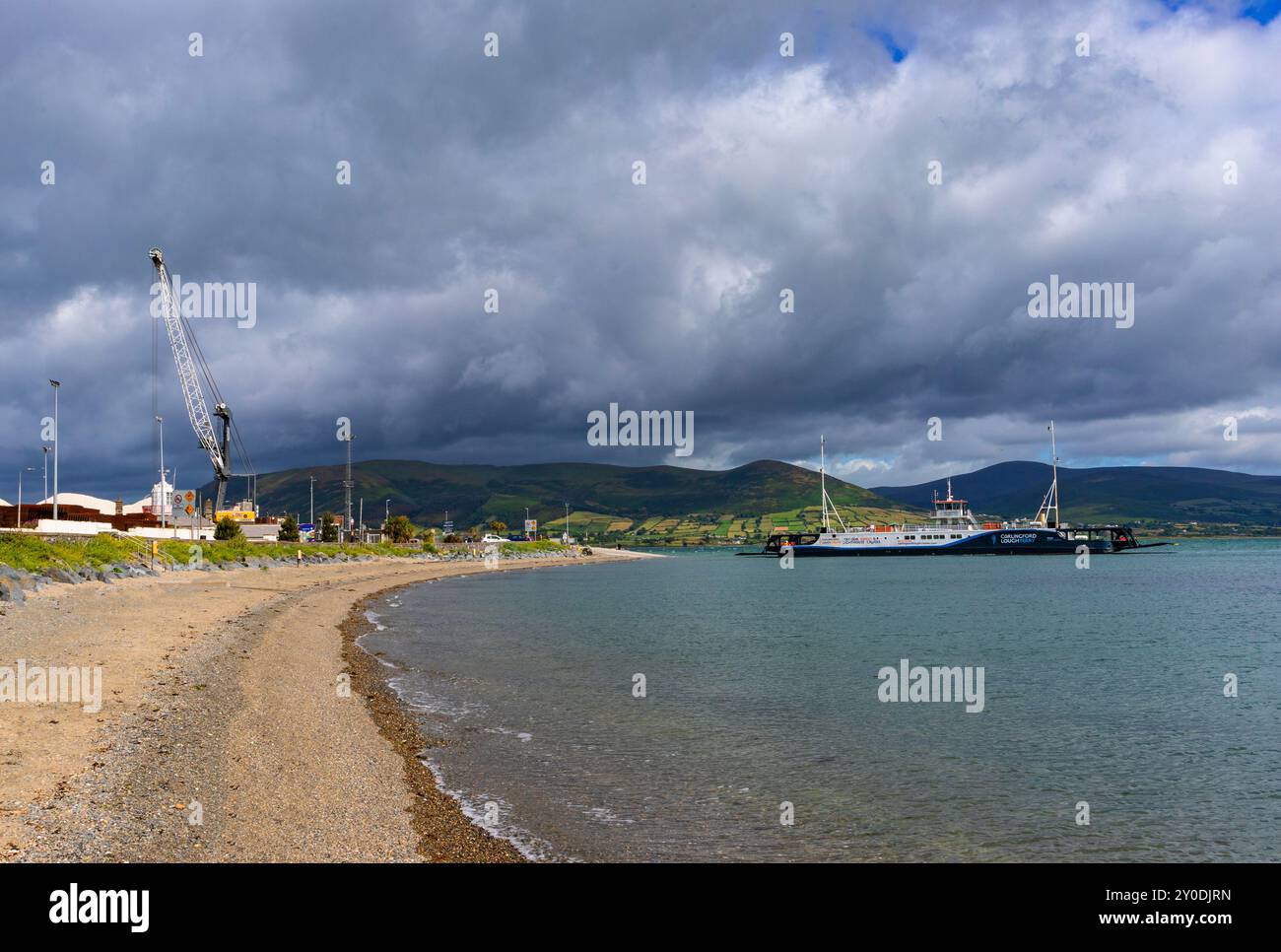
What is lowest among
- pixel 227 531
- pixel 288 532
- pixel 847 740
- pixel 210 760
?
pixel 847 740

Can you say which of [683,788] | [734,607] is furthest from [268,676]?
[734,607]

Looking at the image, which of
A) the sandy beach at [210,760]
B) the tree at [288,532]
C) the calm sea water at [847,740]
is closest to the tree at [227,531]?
the tree at [288,532]

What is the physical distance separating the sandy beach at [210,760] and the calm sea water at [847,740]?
1.64 meters

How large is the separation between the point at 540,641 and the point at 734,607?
31394mm

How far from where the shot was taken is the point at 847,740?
2284 centimetres

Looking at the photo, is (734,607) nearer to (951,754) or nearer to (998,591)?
(998,591)

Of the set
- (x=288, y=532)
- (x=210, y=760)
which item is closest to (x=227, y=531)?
(x=288, y=532)

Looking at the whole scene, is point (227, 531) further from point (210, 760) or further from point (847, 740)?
point (847, 740)

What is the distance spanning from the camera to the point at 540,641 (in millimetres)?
46094

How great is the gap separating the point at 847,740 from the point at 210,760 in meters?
15.8

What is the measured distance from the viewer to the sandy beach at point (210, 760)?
12.1 m

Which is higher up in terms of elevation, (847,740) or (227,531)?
(227,531)
